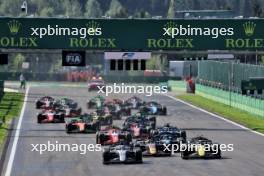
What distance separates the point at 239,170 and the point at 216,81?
206 feet

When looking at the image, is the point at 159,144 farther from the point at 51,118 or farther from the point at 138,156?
the point at 51,118

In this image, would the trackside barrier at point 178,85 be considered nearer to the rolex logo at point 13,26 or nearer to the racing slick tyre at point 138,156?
the rolex logo at point 13,26

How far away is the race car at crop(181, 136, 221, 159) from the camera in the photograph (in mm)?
40969

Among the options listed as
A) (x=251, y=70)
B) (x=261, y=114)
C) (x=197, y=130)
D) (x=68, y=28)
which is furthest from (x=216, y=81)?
(x=68, y=28)

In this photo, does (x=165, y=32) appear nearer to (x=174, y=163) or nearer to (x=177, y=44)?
(x=177, y=44)

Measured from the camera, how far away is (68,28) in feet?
180

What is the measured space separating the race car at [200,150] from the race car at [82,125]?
53.5 feet

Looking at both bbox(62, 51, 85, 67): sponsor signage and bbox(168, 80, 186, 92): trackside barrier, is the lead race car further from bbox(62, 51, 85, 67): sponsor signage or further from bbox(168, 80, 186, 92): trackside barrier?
bbox(168, 80, 186, 92): trackside barrier

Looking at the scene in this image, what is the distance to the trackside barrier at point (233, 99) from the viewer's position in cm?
7281

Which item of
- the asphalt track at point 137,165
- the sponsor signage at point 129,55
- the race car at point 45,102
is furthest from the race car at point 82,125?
the race car at point 45,102

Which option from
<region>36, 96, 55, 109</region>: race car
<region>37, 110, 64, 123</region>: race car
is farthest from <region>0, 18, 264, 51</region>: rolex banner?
<region>36, 96, 55, 109</region>: race car

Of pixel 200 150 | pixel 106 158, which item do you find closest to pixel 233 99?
pixel 200 150

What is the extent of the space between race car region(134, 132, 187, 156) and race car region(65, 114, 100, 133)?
13.1 metres

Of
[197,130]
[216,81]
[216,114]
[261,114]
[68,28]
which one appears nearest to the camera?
[68,28]
